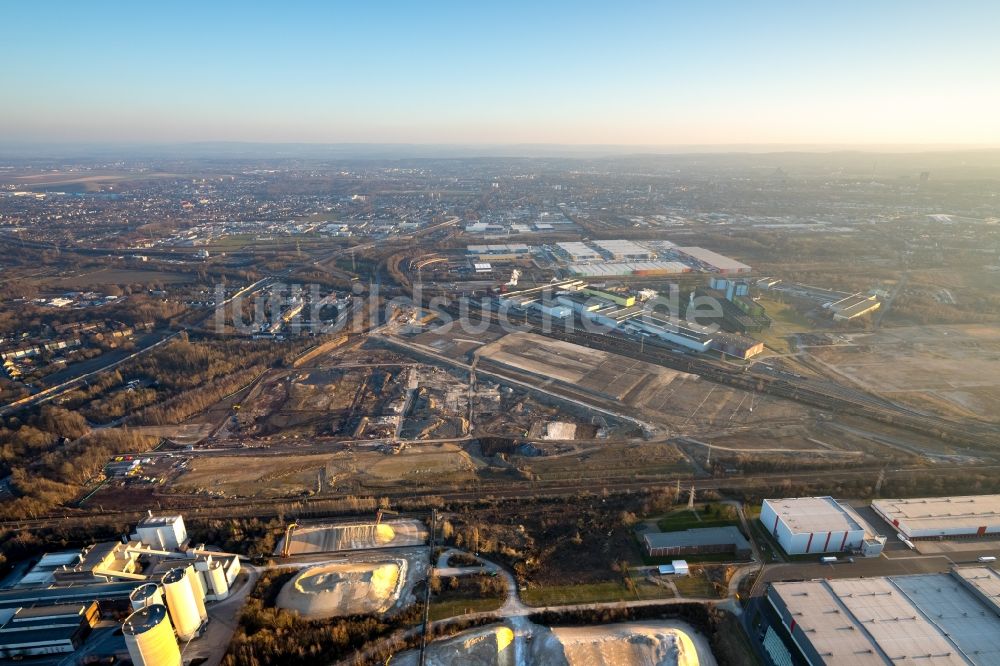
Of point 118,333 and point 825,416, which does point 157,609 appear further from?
point 118,333

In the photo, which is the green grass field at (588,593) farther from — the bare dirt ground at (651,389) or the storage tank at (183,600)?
the bare dirt ground at (651,389)

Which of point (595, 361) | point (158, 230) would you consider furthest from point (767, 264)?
point (158, 230)

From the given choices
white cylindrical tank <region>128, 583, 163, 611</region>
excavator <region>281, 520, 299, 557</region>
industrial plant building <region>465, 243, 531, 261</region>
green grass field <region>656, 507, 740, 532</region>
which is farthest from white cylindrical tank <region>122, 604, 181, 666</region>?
industrial plant building <region>465, 243, 531, 261</region>

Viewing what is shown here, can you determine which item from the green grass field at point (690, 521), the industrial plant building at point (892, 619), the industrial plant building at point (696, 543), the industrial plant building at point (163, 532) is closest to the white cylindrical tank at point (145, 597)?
the industrial plant building at point (163, 532)

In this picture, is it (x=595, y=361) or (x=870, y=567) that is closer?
(x=870, y=567)

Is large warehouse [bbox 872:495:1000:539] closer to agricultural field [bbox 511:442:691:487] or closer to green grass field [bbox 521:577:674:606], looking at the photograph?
agricultural field [bbox 511:442:691:487]
